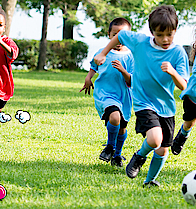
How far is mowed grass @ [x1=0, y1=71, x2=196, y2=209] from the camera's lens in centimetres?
306

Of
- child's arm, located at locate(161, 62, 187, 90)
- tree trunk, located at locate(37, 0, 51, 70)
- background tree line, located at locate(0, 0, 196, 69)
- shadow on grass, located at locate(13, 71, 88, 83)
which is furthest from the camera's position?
tree trunk, located at locate(37, 0, 51, 70)

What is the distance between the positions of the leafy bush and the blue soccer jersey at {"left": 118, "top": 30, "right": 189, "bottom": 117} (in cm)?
2090

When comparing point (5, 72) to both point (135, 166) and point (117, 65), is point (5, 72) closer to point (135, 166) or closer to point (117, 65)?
point (117, 65)

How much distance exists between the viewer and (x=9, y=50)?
4672mm

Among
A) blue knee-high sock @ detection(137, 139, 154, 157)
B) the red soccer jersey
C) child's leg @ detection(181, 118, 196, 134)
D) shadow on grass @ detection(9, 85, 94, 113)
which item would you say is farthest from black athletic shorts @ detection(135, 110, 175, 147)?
shadow on grass @ detection(9, 85, 94, 113)

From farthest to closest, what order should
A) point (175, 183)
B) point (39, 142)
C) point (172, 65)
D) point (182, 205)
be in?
point (39, 142)
point (175, 183)
point (172, 65)
point (182, 205)

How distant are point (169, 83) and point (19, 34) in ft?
74.1

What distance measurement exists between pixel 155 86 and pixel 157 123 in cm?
35

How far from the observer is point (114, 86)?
423cm

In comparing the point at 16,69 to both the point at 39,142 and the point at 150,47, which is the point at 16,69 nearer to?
the point at 39,142

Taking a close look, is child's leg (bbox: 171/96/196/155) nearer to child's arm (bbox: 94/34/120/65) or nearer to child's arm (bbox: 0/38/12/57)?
child's arm (bbox: 94/34/120/65)

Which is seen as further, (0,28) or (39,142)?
(39,142)

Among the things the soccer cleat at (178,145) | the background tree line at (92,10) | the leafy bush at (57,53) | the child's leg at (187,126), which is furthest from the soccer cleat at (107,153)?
the leafy bush at (57,53)

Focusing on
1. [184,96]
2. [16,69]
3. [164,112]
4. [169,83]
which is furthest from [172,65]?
[16,69]
